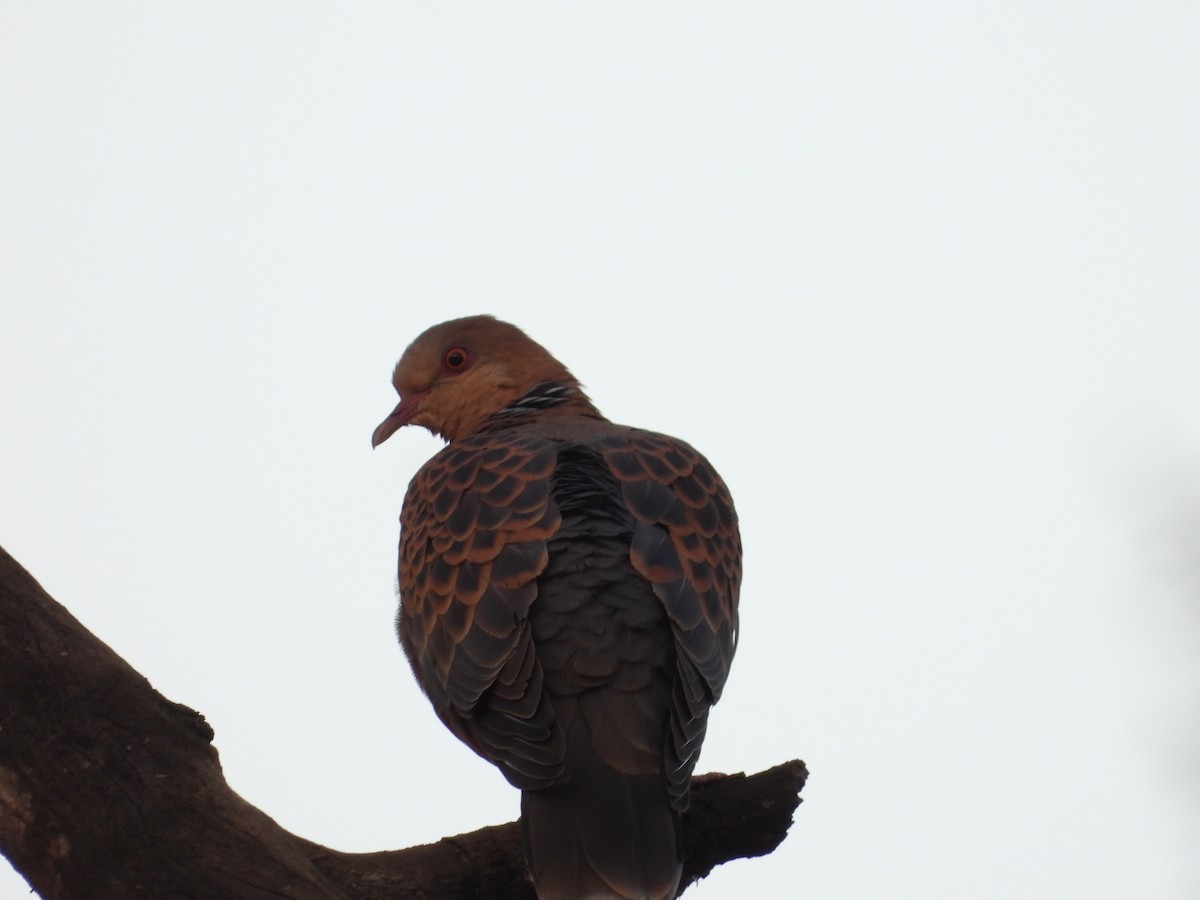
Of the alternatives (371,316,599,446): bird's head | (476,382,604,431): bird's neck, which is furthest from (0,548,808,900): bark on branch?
(371,316,599,446): bird's head

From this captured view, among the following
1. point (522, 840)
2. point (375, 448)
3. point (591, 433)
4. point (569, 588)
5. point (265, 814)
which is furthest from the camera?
point (375, 448)

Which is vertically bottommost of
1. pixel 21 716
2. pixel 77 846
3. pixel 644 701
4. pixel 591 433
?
pixel 77 846

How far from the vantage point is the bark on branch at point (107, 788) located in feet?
12.2

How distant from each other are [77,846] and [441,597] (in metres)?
1.60

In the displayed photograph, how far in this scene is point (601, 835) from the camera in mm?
4102

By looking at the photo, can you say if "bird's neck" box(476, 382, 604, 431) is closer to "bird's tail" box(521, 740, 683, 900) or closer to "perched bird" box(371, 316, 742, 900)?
"perched bird" box(371, 316, 742, 900)

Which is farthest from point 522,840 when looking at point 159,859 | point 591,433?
point 591,433

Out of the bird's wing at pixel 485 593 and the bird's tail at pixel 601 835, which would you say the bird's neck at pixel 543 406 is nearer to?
the bird's wing at pixel 485 593

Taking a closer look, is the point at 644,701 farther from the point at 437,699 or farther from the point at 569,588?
the point at 437,699

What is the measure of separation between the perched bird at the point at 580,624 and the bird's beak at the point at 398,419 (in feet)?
3.76

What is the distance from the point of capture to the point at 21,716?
3.80m

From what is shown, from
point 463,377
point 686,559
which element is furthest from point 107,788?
point 463,377

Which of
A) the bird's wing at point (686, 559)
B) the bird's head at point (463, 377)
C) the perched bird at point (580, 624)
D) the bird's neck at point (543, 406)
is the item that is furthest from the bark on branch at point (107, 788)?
the bird's head at point (463, 377)

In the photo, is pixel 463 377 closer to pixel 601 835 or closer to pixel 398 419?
pixel 398 419
